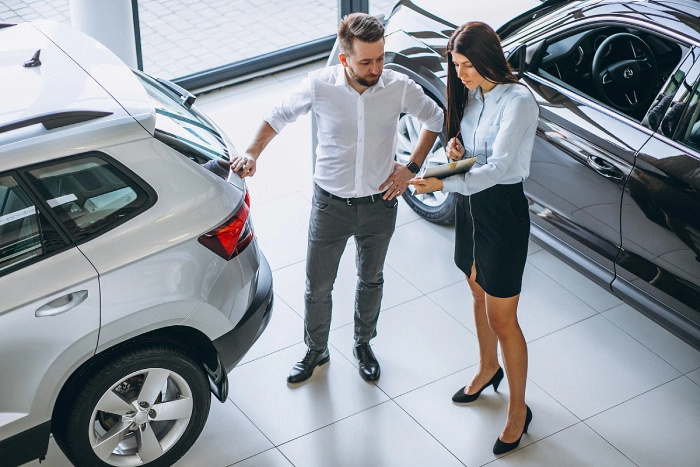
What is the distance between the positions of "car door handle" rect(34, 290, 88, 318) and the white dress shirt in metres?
1.08

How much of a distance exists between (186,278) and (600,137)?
2067 mm

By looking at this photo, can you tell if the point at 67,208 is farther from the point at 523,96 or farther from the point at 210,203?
the point at 523,96

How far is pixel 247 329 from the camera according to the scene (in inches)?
140

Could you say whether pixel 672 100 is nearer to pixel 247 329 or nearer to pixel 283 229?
pixel 247 329

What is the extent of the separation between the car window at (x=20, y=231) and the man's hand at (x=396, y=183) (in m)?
1.31

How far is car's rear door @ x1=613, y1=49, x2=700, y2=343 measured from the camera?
12.3 ft

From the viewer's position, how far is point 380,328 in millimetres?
4508

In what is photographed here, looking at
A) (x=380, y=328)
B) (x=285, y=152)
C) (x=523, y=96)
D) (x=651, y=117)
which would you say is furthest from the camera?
(x=285, y=152)

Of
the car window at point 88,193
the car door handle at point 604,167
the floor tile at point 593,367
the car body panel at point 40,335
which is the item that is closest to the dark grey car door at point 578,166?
the car door handle at point 604,167

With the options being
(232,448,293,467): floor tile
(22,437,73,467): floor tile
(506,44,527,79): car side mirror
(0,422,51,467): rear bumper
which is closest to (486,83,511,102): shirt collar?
(506,44,527,79): car side mirror

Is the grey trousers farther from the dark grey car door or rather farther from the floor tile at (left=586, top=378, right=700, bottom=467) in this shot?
the floor tile at (left=586, top=378, right=700, bottom=467)

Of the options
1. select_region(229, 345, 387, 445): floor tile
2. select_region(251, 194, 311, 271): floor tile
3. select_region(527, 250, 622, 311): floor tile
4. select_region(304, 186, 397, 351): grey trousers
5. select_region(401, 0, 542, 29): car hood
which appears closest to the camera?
select_region(304, 186, 397, 351): grey trousers

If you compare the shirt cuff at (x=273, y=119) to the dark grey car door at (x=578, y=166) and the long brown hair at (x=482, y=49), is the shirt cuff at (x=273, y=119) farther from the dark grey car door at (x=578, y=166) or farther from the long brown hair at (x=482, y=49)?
the dark grey car door at (x=578, y=166)

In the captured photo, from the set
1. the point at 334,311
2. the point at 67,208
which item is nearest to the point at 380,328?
the point at 334,311
